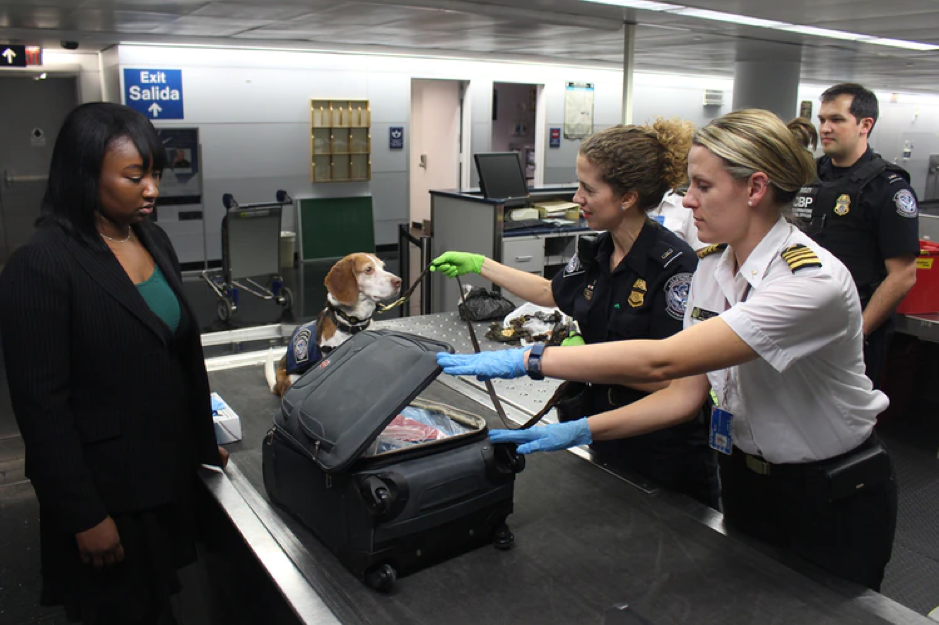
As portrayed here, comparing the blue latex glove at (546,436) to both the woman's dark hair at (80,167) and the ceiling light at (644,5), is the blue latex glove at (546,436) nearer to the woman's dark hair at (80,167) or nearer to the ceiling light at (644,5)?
the woman's dark hair at (80,167)

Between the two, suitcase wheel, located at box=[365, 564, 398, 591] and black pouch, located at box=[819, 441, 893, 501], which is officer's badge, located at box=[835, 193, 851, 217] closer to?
black pouch, located at box=[819, 441, 893, 501]

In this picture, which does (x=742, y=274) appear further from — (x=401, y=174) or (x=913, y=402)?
(x=401, y=174)

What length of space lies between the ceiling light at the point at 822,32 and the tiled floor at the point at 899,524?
277cm

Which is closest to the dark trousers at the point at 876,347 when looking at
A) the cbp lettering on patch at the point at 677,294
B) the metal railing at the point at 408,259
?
the cbp lettering on patch at the point at 677,294

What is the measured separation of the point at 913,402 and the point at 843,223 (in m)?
2.40

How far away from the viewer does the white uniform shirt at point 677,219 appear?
4078mm

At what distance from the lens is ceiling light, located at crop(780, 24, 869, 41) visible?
17.0 feet

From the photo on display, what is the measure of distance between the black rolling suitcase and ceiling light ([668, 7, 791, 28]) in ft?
11.9

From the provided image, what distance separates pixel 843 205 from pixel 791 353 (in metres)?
2.39

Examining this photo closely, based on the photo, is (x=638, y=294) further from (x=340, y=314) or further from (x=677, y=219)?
(x=677, y=219)

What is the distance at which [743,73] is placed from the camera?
7531 millimetres

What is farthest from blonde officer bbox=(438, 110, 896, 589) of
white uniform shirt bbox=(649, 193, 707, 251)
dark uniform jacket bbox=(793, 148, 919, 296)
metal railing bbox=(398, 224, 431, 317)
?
metal railing bbox=(398, 224, 431, 317)

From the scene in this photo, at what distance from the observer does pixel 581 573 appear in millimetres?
1582

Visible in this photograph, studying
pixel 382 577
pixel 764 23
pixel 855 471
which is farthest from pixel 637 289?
pixel 764 23
